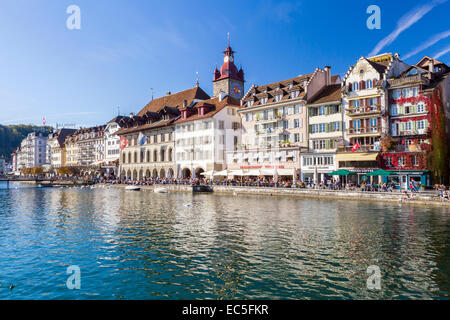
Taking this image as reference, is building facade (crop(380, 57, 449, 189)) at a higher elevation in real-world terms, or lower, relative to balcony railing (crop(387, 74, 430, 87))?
lower

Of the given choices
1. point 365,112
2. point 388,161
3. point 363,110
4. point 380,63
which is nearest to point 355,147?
point 388,161

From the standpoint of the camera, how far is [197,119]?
7250 centimetres

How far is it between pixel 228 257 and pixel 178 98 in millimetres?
76871

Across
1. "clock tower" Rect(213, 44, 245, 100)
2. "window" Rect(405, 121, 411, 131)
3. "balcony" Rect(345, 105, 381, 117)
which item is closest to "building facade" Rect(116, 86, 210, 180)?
"clock tower" Rect(213, 44, 245, 100)

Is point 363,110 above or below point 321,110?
below

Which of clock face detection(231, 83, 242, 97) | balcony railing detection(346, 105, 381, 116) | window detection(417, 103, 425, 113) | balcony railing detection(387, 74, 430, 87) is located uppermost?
clock face detection(231, 83, 242, 97)

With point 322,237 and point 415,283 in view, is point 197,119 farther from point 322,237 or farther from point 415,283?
point 415,283

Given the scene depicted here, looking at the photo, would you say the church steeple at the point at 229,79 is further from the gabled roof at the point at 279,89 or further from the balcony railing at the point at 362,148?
the balcony railing at the point at 362,148

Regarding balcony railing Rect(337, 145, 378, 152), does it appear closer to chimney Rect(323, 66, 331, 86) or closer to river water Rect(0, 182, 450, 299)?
chimney Rect(323, 66, 331, 86)

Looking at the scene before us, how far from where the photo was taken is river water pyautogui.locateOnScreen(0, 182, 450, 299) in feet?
39.5

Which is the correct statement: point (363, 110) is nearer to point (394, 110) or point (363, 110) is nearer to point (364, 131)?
point (364, 131)

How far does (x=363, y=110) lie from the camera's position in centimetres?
5019
